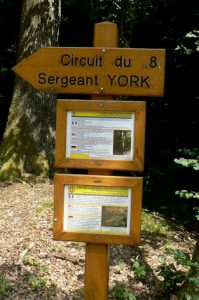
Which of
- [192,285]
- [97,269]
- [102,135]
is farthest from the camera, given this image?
[192,285]

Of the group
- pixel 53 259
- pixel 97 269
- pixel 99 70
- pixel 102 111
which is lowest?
pixel 53 259

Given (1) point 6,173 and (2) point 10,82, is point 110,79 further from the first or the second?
(2) point 10,82

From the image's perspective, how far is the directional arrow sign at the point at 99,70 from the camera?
327 cm

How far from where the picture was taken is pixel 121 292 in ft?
15.2

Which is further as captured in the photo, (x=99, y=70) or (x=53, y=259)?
(x=53, y=259)

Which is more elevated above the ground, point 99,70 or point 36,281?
point 99,70

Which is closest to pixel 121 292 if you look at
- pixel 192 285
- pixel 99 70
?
pixel 192 285

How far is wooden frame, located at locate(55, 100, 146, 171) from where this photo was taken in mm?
3242

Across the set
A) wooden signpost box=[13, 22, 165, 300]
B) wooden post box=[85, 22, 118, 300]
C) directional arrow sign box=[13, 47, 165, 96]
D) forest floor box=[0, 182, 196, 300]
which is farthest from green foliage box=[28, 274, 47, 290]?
directional arrow sign box=[13, 47, 165, 96]

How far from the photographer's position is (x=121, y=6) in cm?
921

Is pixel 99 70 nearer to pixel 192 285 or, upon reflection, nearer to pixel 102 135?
pixel 102 135

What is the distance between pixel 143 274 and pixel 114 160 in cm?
212

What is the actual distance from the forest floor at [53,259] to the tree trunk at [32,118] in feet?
2.97

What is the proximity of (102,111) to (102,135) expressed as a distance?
0.56ft
